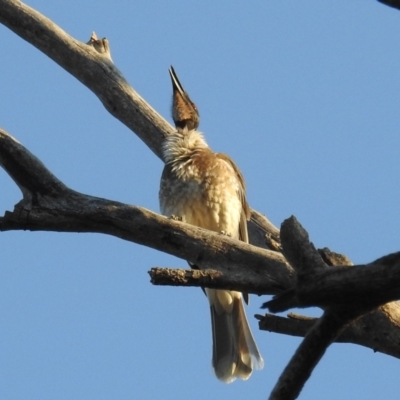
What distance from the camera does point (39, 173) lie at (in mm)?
4906

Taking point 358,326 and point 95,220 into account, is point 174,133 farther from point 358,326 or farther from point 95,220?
point 358,326

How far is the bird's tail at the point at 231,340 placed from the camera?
22.4ft

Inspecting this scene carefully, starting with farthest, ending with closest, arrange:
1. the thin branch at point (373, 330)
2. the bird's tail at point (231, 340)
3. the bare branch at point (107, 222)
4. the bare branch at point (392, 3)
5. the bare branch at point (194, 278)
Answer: the bird's tail at point (231, 340) < the bare branch at point (107, 222) < the thin branch at point (373, 330) < the bare branch at point (194, 278) < the bare branch at point (392, 3)

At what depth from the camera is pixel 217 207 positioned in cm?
701

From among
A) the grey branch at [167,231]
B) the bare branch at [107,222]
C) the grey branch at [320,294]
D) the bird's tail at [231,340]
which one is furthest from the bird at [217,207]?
the grey branch at [320,294]

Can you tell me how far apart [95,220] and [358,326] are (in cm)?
146

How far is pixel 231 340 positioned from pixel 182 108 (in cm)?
200

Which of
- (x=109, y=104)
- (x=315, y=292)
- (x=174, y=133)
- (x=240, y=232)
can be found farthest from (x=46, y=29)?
(x=315, y=292)

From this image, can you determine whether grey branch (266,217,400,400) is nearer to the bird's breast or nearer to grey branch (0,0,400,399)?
grey branch (0,0,400,399)

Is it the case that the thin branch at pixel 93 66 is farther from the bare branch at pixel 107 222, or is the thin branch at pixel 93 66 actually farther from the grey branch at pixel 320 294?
the grey branch at pixel 320 294

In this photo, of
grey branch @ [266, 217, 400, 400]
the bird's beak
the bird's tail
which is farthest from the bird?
grey branch @ [266, 217, 400, 400]

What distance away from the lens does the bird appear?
691 centimetres

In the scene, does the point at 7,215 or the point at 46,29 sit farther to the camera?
the point at 46,29

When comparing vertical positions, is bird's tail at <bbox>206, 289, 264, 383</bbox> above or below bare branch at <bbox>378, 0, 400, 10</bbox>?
above
